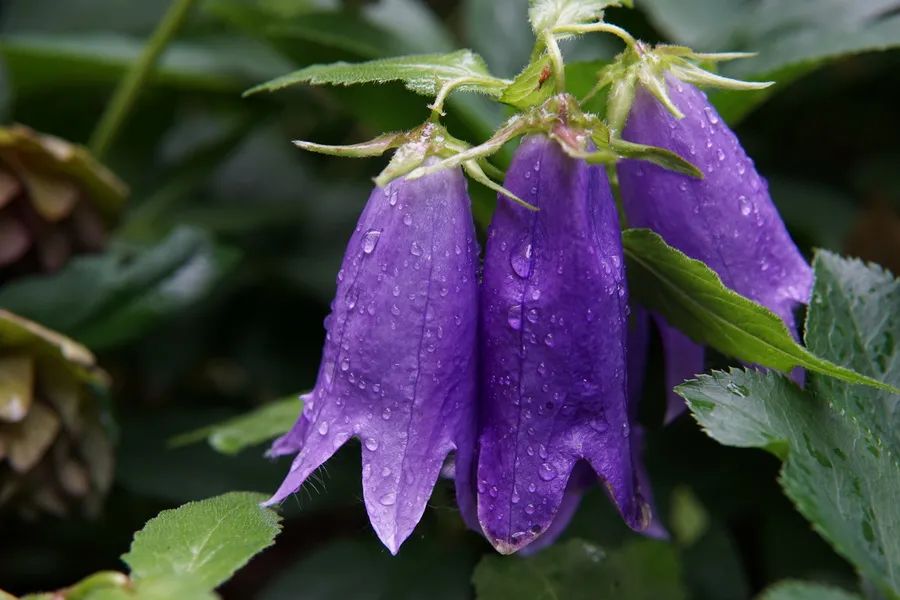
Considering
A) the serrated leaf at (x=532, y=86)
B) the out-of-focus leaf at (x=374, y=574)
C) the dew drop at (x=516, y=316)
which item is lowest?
the out-of-focus leaf at (x=374, y=574)

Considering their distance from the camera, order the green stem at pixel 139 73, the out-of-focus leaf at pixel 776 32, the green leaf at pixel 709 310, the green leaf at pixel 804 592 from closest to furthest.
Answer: the green leaf at pixel 804 592
the green leaf at pixel 709 310
the out-of-focus leaf at pixel 776 32
the green stem at pixel 139 73

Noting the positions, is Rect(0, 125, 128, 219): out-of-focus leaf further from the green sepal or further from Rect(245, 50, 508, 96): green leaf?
the green sepal

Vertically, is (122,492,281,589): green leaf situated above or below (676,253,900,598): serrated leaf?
below

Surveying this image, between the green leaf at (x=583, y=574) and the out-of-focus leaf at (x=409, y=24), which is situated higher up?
the out-of-focus leaf at (x=409, y=24)

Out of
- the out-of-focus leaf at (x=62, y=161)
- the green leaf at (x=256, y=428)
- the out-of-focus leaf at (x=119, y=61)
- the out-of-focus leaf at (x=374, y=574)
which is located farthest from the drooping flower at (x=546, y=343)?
the out-of-focus leaf at (x=119, y=61)

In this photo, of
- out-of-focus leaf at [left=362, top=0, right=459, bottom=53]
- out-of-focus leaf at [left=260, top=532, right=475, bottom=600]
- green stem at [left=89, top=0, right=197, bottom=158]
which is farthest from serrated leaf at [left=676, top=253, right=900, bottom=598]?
green stem at [left=89, top=0, right=197, bottom=158]

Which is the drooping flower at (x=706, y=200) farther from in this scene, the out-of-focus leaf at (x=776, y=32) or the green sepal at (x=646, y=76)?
the out-of-focus leaf at (x=776, y=32)
